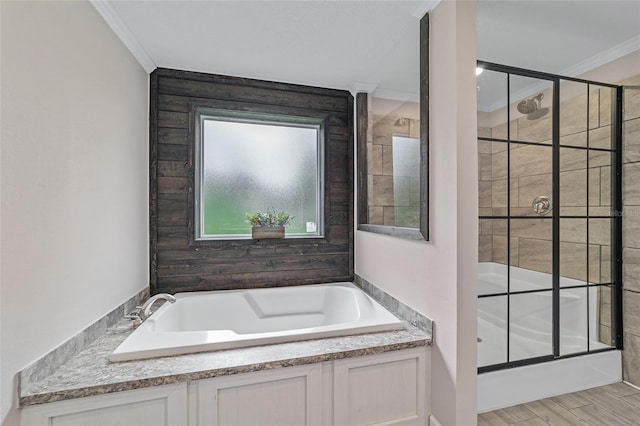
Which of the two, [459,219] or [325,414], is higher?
[459,219]

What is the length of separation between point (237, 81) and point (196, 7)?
2.76 feet

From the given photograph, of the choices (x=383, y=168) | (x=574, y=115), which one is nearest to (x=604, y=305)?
(x=574, y=115)

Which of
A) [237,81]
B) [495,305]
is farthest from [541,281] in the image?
[237,81]

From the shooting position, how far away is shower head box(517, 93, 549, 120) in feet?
7.44

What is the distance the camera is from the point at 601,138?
2260 mm

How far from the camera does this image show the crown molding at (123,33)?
1.53 m

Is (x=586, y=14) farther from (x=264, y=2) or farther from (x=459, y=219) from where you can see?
(x=264, y=2)

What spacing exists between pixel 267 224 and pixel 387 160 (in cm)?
121

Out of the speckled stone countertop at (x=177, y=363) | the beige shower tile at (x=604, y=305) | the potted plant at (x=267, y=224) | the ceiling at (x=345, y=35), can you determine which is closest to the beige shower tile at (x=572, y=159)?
the ceiling at (x=345, y=35)

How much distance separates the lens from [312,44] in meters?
1.92

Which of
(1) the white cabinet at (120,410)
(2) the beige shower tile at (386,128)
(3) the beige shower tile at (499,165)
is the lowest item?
(1) the white cabinet at (120,410)

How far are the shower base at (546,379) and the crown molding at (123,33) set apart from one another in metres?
3.02

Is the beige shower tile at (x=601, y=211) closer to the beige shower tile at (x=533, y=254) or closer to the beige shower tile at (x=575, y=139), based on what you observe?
the beige shower tile at (x=533, y=254)

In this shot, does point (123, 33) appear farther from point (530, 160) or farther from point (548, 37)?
point (530, 160)
